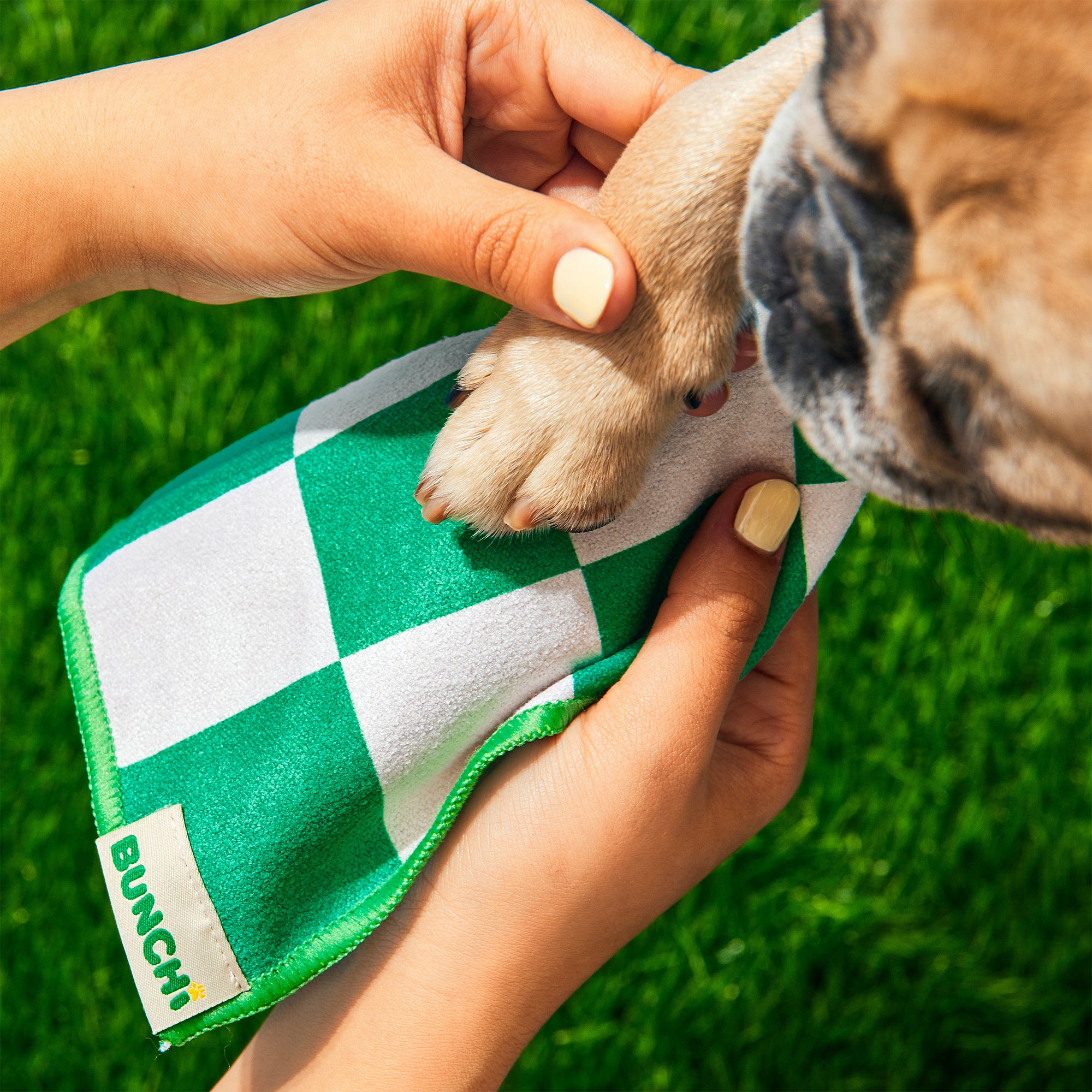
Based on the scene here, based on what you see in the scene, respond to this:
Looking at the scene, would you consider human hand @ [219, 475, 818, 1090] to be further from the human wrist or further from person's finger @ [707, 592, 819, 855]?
the human wrist

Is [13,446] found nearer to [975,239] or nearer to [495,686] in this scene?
[495,686]

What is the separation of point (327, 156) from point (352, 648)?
1.98 feet

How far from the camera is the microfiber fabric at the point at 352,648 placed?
1.17 meters

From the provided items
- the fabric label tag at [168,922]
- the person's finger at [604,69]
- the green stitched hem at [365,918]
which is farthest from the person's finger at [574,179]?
the fabric label tag at [168,922]

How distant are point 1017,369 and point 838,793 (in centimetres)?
158

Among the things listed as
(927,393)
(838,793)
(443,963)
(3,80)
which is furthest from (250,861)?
(3,80)

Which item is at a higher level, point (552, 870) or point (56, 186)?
point (56, 186)

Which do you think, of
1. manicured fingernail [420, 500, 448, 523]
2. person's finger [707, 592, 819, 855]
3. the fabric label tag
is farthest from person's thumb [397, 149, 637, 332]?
the fabric label tag

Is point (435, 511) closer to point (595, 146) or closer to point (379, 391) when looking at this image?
point (379, 391)

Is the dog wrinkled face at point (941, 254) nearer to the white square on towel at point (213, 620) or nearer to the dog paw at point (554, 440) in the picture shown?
the dog paw at point (554, 440)

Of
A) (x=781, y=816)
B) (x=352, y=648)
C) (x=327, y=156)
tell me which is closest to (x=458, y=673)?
(x=352, y=648)

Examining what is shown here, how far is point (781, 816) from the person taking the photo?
2346 mm

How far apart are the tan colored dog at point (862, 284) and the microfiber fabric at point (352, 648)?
0.07m

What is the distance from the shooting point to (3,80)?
2709 millimetres
